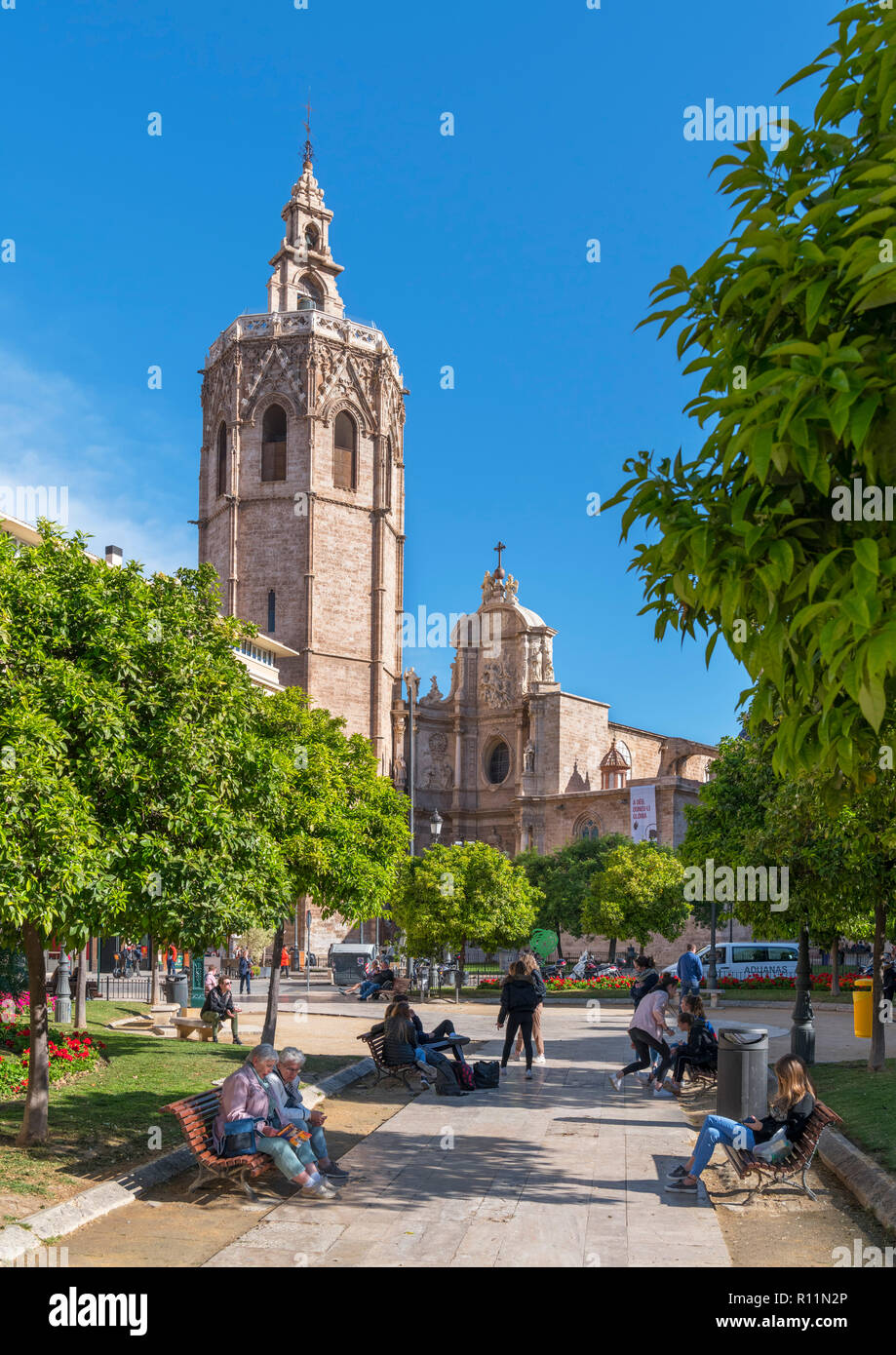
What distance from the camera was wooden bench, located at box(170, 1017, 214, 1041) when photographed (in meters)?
19.0

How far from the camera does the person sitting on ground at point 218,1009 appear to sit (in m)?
18.9

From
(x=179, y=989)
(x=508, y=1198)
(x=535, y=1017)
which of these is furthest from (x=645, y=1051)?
(x=179, y=989)

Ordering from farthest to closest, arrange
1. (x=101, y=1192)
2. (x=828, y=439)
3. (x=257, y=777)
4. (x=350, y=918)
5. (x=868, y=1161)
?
(x=350, y=918) < (x=257, y=777) < (x=868, y=1161) < (x=101, y=1192) < (x=828, y=439)

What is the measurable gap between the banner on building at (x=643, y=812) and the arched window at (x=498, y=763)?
1205 centimetres

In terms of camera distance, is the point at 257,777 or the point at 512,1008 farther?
the point at 512,1008

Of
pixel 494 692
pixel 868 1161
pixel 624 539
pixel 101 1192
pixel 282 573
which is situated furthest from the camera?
pixel 494 692

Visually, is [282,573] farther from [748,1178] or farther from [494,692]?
[748,1178]

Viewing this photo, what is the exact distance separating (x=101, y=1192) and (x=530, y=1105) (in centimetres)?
634

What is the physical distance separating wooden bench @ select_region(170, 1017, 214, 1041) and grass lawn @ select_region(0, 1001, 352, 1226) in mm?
710

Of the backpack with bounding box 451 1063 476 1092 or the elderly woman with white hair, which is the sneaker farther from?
the backpack with bounding box 451 1063 476 1092

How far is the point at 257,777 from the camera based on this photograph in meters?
11.7

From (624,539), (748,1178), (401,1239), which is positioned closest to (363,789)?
(748,1178)

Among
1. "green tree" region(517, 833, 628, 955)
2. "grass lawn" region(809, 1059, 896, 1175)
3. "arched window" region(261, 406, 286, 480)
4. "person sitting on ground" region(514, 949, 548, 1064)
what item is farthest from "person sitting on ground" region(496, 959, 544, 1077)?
"arched window" region(261, 406, 286, 480)

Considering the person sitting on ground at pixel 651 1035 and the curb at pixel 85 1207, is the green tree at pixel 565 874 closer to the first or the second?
the person sitting on ground at pixel 651 1035
